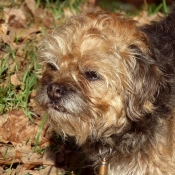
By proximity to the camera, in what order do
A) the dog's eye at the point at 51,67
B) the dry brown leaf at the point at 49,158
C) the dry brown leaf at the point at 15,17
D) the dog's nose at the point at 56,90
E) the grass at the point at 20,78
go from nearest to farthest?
the dog's nose at the point at 56,90 → the dog's eye at the point at 51,67 → the dry brown leaf at the point at 49,158 → the grass at the point at 20,78 → the dry brown leaf at the point at 15,17

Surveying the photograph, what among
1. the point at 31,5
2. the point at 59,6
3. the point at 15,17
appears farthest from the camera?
the point at 59,6

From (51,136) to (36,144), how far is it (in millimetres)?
235

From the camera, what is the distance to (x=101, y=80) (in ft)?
12.7

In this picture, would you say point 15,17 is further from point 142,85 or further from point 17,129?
point 142,85

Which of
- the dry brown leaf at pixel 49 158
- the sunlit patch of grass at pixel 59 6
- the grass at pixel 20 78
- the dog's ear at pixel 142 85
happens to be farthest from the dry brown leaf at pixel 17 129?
the sunlit patch of grass at pixel 59 6

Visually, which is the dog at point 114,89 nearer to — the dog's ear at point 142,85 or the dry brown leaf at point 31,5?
the dog's ear at point 142,85

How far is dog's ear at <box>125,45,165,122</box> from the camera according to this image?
3.89 meters

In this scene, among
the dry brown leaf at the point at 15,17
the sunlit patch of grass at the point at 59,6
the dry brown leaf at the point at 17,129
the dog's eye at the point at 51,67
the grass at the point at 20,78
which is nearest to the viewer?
the dog's eye at the point at 51,67

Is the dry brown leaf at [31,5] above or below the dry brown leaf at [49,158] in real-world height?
above

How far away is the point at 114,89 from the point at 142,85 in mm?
196

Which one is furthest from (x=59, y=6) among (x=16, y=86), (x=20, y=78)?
(x=16, y=86)

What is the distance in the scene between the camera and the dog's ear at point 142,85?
153 inches

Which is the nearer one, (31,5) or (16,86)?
(16,86)

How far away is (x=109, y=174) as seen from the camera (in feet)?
14.3
